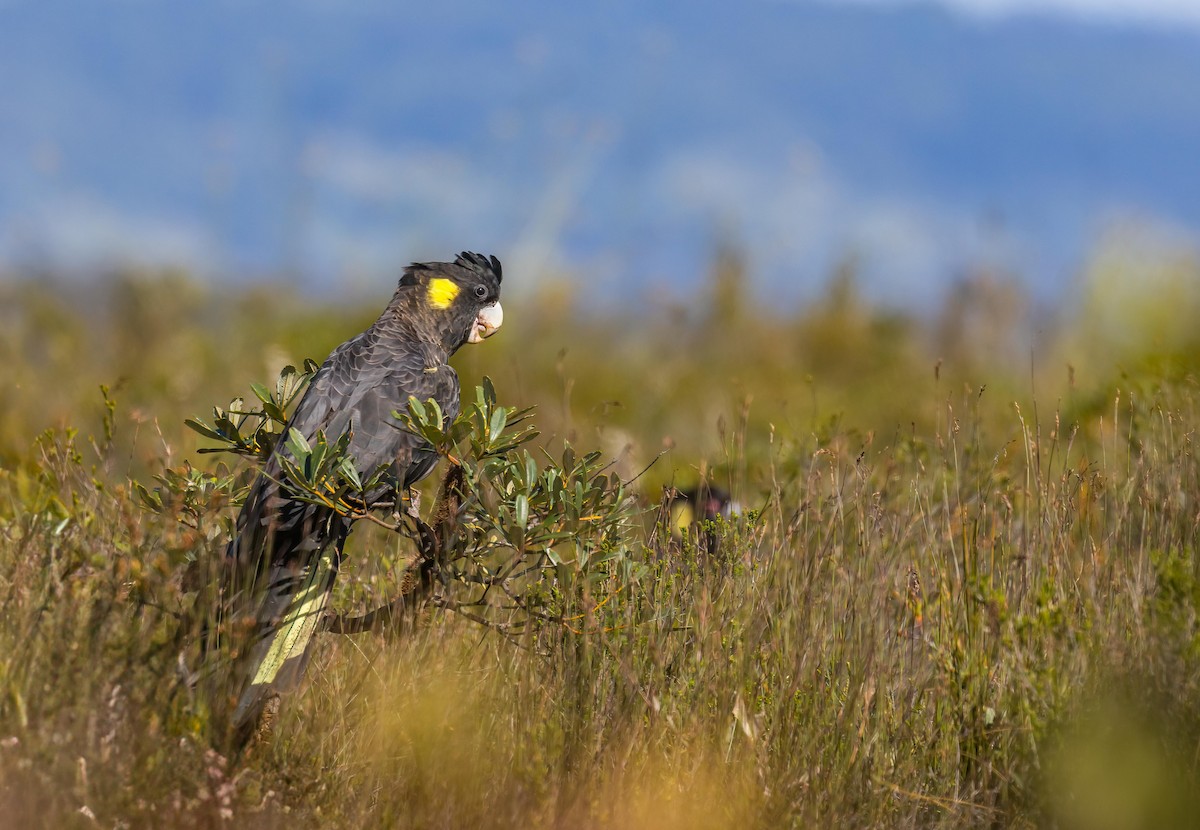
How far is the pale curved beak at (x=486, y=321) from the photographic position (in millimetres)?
4547

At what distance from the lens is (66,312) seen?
1265 centimetres

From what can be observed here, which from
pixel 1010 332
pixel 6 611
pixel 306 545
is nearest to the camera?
pixel 6 611

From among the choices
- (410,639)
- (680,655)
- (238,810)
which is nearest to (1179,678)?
(680,655)

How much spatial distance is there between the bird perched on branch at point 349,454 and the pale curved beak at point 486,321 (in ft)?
0.17

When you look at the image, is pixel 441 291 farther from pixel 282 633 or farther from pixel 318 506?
pixel 282 633

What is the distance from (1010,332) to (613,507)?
487 inches

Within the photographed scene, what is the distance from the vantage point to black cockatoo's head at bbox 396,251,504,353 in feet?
14.4

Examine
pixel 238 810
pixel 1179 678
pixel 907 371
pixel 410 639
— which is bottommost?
pixel 238 810

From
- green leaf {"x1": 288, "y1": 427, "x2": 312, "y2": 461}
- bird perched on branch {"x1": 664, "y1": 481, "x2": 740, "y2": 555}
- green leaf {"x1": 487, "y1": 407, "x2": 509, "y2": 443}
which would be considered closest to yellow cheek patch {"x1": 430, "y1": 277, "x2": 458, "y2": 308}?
bird perched on branch {"x1": 664, "y1": 481, "x2": 740, "y2": 555}

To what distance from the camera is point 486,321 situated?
4.56m

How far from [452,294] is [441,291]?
0.14ft

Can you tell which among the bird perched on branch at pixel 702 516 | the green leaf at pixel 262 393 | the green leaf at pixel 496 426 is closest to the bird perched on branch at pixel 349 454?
the green leaf at pixel 262 393

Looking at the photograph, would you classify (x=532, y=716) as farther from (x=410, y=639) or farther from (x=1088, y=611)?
(x=1088, y=611)

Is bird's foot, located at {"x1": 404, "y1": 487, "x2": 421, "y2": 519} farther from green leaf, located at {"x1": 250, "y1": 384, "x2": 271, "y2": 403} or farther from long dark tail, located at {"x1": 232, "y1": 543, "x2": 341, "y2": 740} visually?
green leaf, located at {"x1": 250, "y1": 384, "x2": 271, "y2": 403}
